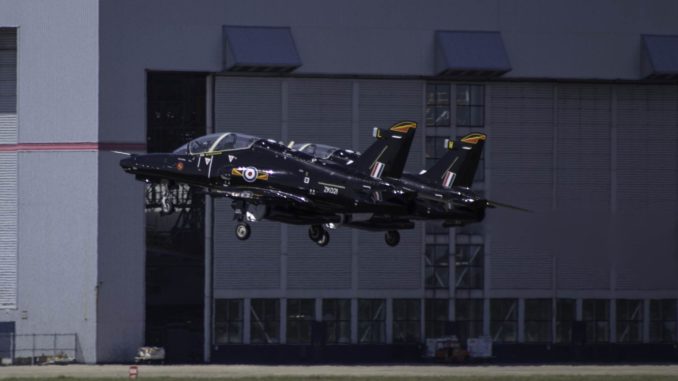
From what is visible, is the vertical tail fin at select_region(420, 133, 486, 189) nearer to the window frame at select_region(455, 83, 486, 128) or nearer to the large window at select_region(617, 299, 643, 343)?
the window frame at select_region(455, 83, 486, 128)

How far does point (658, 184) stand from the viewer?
10106cm

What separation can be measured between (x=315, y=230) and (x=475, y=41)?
67.4ft

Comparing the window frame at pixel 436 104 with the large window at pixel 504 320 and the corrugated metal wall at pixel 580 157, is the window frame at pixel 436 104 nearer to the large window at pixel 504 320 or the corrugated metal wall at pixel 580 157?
the corrugated metal wall at pixel 580 157

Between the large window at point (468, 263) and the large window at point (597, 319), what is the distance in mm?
6869

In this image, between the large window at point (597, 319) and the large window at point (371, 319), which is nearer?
the large window at point (371, 319)

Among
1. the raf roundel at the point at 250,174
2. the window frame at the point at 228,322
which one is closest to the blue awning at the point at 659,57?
the window frame at the point at 228,322

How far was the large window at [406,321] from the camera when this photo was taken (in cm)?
9844

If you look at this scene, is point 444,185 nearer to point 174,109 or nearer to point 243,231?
point 243,231

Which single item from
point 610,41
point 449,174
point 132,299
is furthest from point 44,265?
point 610,41

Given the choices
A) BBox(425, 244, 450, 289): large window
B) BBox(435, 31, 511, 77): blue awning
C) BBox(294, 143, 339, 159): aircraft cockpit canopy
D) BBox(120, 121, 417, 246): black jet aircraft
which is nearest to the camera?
BBox(120, 121, 417, 246): black jet aircraft

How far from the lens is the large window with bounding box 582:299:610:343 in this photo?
100688mm

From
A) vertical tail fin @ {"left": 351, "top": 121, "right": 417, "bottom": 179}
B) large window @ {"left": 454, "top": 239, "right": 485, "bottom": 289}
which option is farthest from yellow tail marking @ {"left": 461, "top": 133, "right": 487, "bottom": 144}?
large window @ {"left": 454, "top": 239, "right": 485, "bottom": 289}

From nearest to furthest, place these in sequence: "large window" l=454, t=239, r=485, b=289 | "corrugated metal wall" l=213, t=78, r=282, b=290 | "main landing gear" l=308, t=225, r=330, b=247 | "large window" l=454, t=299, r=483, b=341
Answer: "main landing gear" l=308, t=225, r=330, b=247, "corrugated metal wall" l=213, t=78, r=282, b=290, "large window" l=454, t=299, r=483, b=341, "large window" l=454, t=239, r=485, b=289

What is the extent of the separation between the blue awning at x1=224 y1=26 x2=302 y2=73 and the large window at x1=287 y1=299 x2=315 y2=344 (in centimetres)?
1357
